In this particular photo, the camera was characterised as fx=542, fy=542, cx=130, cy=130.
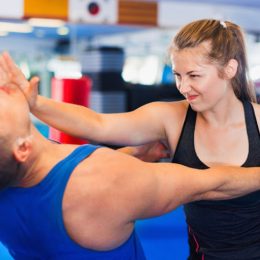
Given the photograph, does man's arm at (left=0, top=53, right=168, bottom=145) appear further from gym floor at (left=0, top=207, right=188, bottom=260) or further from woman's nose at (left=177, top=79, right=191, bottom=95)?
gym floor at (left=0, top=207, right=188, bottom=260)

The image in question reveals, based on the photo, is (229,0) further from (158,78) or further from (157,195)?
(158,78)

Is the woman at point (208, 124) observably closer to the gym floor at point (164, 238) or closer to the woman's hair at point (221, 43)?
the woman's hair at point (221, 43)

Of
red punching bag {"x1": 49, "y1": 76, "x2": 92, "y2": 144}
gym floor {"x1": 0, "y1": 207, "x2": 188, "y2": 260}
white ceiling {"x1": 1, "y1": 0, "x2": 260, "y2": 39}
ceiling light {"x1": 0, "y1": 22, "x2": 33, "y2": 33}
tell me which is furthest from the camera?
ceiling light {"x1": 0, "y1": 22, "x2": 33, "y2": 33}

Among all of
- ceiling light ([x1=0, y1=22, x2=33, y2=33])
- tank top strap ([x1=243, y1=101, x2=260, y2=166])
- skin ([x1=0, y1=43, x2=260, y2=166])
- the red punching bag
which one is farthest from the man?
ceiling light ([x1=0, y1=22, x2=33, y2=33])

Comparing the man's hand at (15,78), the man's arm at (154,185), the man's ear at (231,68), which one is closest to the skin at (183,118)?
the man's ear at (231,68)

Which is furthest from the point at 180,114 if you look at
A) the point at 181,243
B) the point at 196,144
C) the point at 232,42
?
the point at 181,243

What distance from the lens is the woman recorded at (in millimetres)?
1288

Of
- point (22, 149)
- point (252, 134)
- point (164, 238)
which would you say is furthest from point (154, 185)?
point (164, 238)

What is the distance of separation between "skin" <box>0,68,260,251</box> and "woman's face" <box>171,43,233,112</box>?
320 millimetres

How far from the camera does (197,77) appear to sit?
50.3 inches

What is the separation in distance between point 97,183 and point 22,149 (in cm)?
14

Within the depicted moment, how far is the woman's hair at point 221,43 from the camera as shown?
131 centimetres

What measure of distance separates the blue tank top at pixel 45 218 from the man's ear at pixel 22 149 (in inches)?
2.3

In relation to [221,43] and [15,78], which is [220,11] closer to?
[221,43]
